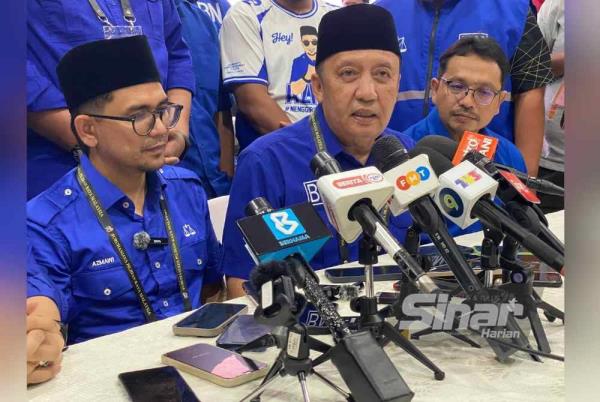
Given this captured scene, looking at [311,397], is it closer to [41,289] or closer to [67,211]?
[41,289]

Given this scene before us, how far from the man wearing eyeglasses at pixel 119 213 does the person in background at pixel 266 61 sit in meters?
0.69

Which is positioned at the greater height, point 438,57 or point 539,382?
point 438,57

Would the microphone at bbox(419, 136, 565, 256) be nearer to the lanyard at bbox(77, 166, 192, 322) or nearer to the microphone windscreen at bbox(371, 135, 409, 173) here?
the microphone windscreen at bbox(371, 135, 409, 173)

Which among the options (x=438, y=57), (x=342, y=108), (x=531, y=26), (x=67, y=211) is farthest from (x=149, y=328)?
(x=531, y=26)

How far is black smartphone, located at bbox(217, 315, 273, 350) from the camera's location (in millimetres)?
1027

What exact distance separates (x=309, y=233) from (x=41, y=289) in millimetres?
532

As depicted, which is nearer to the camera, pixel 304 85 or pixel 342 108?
pixel 342 108

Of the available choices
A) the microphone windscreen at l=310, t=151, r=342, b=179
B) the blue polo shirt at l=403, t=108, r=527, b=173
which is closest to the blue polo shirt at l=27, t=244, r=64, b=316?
the microphone windscreen at l=310, t=151, r=342, b=179

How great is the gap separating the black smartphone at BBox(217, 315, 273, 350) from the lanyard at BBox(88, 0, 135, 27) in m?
1.09

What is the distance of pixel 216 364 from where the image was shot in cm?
93

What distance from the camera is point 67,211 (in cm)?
139
